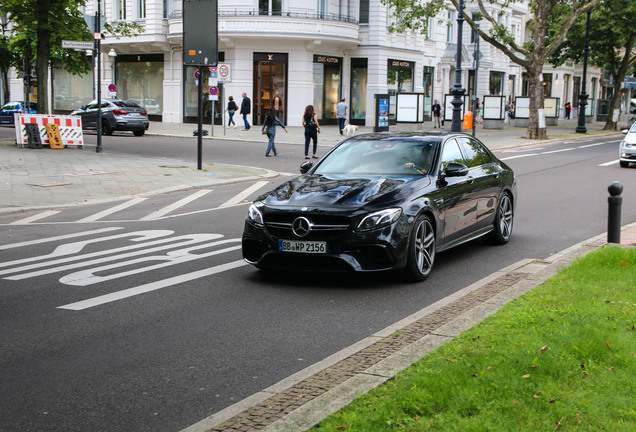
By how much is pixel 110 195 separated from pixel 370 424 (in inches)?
502

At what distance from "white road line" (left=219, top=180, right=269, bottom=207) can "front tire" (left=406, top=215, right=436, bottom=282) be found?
23.4 ft

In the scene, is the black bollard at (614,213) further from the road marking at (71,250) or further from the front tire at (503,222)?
the road marking at (71,250)

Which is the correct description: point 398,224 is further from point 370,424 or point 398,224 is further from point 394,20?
point 394,20

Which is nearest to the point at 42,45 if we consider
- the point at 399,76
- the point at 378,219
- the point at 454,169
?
the point at 454,169

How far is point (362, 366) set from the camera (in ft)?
16.5

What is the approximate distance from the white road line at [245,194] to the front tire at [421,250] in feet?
23.4

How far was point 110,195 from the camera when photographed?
51.7 feet

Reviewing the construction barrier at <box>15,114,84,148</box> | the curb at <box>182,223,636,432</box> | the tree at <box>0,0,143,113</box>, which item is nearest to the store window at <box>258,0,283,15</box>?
the tree at <box>0,0,143,113</box>

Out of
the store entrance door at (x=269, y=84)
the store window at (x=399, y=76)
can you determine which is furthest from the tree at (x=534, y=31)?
the store window at (x=399, y=76)

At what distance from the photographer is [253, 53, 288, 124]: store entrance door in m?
44.8

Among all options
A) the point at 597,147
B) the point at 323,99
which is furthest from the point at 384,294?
the point at 323,99

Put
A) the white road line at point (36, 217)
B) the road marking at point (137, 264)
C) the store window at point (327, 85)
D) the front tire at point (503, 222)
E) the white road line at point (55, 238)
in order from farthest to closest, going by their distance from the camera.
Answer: the store window at point (327, 85)
the white road line at point (36, 217)
the white road line at point (55, 238)
the front tire at point (503, 222)
the road marking at point (137, 264)

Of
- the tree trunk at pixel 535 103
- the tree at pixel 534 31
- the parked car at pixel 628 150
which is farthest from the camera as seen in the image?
the tree trunk at pixel 535 103

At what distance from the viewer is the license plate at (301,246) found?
746 cm
